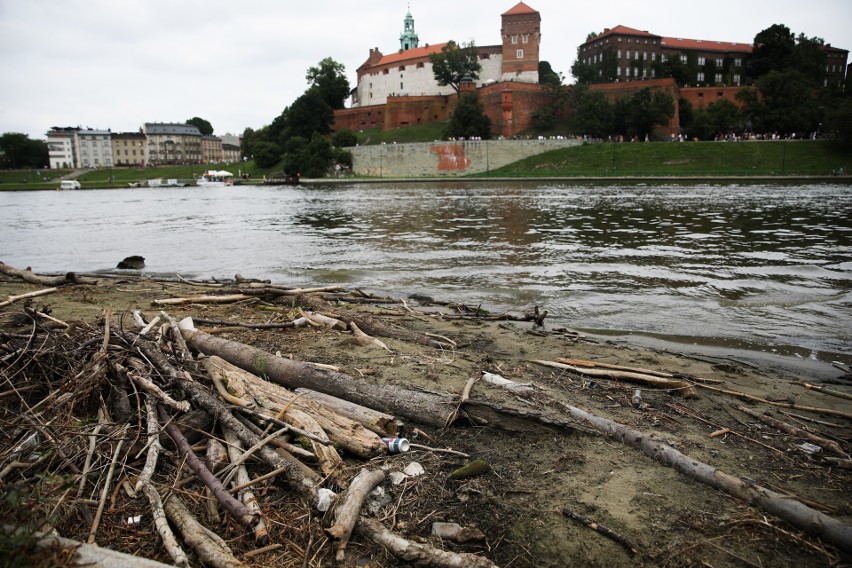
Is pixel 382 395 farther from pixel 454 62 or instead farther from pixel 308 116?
pixel 308 116

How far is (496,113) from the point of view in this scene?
78.1 meters

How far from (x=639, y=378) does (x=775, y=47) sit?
9478 centimetres

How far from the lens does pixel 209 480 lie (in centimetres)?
330

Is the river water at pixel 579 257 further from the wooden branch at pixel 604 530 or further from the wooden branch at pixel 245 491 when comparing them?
the wooden branch at pixel 245 491

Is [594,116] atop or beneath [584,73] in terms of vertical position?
beneath

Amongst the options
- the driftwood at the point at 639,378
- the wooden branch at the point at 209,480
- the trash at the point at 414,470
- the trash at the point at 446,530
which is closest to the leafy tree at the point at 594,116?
the driftwood at the point at 639,378

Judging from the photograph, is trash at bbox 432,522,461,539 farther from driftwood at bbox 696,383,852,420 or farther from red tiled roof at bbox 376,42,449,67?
red tiled roof at bbox 376,42,449,67

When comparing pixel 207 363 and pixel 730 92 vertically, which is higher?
pixel 730 92

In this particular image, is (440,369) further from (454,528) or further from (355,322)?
(454,528)

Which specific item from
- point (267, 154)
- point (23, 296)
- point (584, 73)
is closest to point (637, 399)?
point (23, 296)

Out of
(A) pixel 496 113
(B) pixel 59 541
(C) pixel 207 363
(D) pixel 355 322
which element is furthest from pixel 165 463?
(A) pixel 496 113

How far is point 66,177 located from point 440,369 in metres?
121

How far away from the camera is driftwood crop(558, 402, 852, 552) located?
2.92 meters

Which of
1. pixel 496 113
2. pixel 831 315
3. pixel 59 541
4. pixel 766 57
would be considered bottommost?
pixel 831 315
